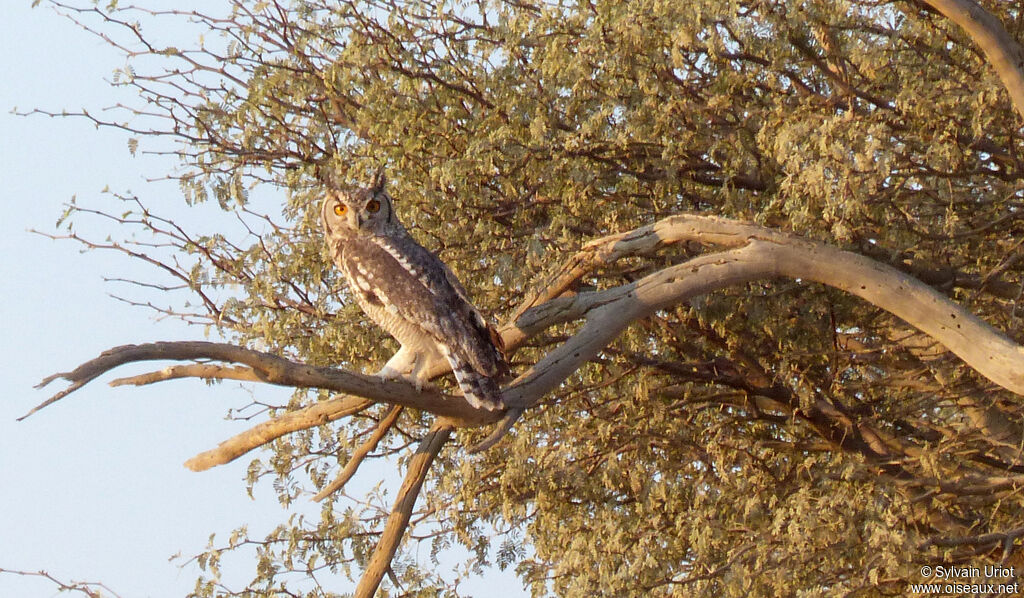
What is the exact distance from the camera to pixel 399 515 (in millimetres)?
5938

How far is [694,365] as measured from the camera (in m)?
7.77

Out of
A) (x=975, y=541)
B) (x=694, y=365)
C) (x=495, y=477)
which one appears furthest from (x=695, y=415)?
(x=975, y=541)

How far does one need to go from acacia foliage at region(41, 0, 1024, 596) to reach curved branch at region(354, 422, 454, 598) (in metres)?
1.08

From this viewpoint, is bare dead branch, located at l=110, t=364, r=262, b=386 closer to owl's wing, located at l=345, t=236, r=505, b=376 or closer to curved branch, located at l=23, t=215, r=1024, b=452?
curved branch, located at l=23, t=215, r=1024, b=452

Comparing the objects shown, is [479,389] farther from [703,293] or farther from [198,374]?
[703,293]

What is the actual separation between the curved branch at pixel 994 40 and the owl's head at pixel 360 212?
3.06 m

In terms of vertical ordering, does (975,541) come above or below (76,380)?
above

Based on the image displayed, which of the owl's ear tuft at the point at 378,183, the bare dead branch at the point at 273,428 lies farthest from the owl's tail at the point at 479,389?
the owl's ear tuft at the point at 378,183

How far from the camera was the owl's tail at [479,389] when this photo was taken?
17.2 feet

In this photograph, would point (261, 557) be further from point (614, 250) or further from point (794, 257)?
point (794, 257)

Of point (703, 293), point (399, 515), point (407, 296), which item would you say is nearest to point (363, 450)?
point (399, 515)

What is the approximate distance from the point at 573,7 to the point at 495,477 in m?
3.17

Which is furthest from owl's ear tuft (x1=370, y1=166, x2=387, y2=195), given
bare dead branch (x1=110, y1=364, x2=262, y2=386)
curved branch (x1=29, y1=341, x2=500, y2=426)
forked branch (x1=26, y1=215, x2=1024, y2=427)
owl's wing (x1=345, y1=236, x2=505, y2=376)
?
bare dead branch (x1=110, y1=364, x2=262, y2=386)

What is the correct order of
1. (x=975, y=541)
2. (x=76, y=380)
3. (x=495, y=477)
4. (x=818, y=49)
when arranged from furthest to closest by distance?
(x=495, y=477) → (x=818, y=49) → (x=975, y=541) → (x=76, y=380)
